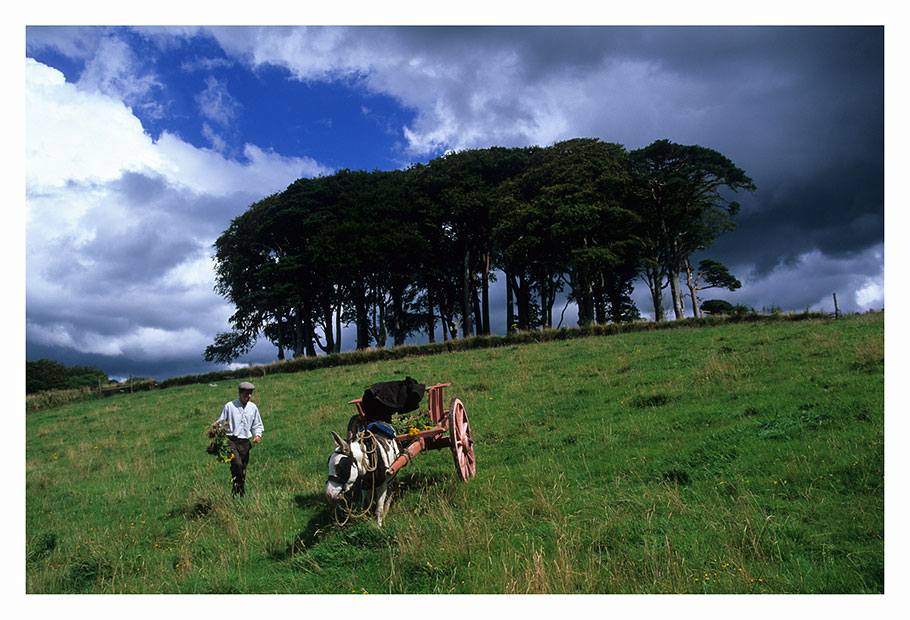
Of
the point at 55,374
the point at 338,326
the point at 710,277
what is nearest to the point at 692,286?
the point at 710,277

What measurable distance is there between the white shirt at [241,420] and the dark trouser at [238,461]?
10cm

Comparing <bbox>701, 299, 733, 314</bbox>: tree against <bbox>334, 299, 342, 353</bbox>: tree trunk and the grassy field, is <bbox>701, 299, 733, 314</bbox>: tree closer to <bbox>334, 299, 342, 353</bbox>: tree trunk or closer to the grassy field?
the grassy field

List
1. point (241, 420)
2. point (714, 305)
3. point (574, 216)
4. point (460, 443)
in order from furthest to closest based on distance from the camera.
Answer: point (714, 305) < point (574, 216) < point (241, 420) < point (460, 443)

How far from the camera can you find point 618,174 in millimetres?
34688

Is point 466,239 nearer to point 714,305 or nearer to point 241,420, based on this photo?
point 714,305

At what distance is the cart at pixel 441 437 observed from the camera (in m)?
6.95

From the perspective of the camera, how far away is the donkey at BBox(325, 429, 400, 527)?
5637 millimetres

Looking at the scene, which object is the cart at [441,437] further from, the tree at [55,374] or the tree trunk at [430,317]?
the tree at [55,374]

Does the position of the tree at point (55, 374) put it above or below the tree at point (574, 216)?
below

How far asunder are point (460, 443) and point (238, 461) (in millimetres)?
3937

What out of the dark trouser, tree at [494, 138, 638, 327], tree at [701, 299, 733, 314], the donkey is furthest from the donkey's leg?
tree at [701, 299, 733, 314]

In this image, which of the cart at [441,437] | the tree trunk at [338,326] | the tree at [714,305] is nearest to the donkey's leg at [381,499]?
the cart at [441,437]

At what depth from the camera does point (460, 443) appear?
294 inches

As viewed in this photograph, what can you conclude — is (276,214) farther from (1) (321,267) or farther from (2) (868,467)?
(2) (868,467)
